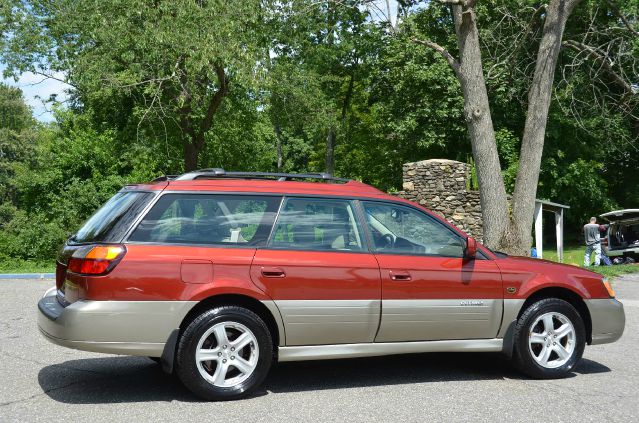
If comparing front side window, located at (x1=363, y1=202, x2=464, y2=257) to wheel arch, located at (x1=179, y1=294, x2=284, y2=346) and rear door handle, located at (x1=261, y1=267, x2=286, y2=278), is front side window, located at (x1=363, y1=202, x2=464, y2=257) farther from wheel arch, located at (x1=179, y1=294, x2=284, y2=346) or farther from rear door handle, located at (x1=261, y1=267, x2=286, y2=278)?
wheel arch, located at (x1=179, y1=294, x2=284, y2=346)

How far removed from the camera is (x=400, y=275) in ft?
19.5

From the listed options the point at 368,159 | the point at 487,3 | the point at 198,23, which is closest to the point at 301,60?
the point at 198,23

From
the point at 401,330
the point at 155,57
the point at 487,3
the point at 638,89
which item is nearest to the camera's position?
the point at 401,330

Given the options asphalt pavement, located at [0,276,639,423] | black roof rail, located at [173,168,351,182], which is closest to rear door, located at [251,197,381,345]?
black roof rail, located at [173,168,351,182]

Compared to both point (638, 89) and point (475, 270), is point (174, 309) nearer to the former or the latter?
point (475, 270)

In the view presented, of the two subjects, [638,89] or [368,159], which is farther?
[368,159]

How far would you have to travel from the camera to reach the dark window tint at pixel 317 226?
5844mm

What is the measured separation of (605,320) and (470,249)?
1.58 m

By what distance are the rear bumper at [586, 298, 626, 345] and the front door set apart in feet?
3.28

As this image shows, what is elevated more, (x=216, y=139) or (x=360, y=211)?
(x=216, y=139)

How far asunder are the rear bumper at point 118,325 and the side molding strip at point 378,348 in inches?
37.0

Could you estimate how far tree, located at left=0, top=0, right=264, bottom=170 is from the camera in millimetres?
19547

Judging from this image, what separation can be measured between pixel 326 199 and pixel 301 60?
19.5 meters

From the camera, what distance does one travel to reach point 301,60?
24906mm
